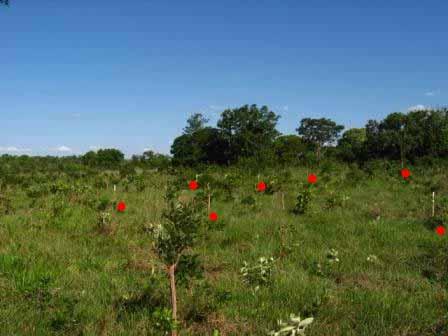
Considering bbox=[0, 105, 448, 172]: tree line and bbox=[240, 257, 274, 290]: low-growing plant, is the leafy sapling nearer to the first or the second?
bbox=[240, 257, 274, 290]: low-growing plant

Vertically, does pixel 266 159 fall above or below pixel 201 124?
below

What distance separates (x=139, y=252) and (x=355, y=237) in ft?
12.9

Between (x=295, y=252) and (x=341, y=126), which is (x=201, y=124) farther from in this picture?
(x=295, y=252)

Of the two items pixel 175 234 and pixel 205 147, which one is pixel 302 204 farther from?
pixel 205 147

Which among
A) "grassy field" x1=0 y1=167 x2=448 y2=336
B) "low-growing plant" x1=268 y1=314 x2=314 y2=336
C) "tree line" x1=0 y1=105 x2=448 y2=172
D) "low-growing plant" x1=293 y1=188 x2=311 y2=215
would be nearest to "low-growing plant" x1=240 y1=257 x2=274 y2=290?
"grassy field" x1=0 y1=167 x2=448 y2=336

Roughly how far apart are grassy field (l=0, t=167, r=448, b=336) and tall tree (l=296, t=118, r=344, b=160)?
217 feet

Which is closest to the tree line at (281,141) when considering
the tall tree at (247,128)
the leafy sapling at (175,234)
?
the tall tree at (247,128)

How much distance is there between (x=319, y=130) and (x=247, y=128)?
108 feet

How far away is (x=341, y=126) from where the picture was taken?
256 feet

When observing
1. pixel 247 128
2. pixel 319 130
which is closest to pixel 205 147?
pixel 247 128

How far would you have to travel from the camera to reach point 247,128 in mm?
46312

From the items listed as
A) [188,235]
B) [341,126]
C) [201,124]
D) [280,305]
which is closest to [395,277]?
[280,305]

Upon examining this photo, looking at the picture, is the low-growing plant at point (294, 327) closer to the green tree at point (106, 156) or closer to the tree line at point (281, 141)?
the tree line at point (281, 141)

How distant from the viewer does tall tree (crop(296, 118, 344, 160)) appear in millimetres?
74812
